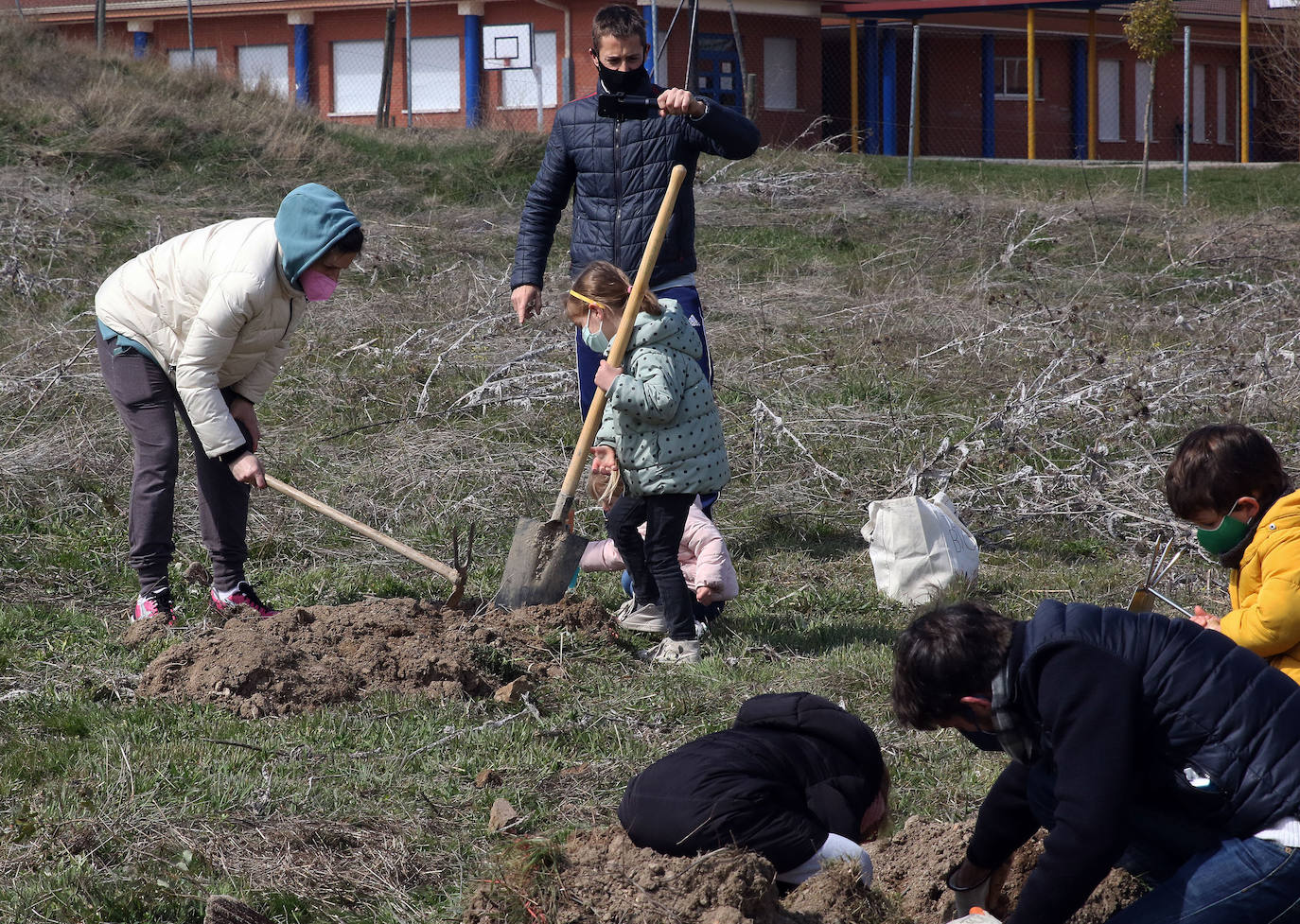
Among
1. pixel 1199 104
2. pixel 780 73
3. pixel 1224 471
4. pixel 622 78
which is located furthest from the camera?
pixel 1199 104

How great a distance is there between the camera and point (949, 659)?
7.16 feet

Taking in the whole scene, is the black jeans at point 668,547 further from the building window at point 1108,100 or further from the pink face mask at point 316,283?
the building window at point 1108,100

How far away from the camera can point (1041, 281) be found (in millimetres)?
10086

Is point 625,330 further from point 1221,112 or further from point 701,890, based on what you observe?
point 1221,112

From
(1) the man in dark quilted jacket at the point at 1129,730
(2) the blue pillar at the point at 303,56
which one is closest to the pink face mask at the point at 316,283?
(1) the man in dark quilted jacket at the point at 1129,730

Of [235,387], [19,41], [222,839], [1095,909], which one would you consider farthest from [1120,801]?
[19,41]

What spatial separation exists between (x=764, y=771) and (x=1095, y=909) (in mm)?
718

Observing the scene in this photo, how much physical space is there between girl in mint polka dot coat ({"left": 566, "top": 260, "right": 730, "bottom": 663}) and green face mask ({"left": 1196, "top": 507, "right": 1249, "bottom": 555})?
5.50ft

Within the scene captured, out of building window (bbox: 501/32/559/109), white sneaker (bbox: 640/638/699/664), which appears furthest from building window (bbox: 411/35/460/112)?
white sneaker (bbox: 640/638/699/664)

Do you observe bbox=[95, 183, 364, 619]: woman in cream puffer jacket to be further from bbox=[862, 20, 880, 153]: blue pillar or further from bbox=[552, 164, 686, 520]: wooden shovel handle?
bbox=[862, 20, 880, 153]: blue pillar

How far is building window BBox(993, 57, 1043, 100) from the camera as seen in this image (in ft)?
84.8

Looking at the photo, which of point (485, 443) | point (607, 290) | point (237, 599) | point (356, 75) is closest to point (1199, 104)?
point (356, 75)

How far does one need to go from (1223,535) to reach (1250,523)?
6 centimetres

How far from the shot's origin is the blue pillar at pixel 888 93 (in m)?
24.4
